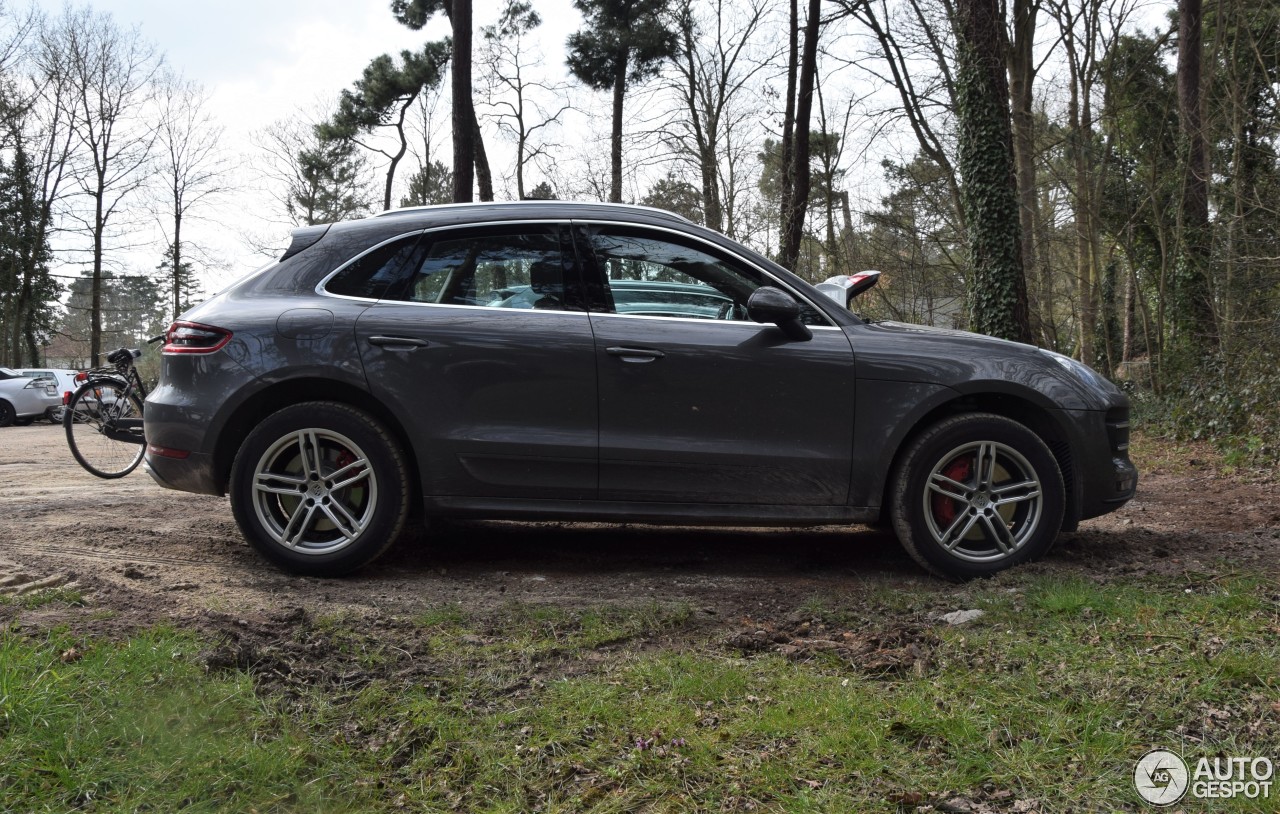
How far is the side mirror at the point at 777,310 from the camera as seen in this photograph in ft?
13.4

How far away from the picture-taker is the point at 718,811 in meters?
2.21

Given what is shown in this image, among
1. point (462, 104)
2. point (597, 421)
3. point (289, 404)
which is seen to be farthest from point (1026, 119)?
point (289, 404)

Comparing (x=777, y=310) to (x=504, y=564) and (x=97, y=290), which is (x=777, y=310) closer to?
(x=504, y=564)

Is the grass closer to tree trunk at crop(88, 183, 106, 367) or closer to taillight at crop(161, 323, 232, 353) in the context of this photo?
taillight at crop(161, 323, 232, 353)

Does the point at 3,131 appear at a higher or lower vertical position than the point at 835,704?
higher

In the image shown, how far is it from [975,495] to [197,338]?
12.3 feet

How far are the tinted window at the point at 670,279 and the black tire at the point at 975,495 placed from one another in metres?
0.82

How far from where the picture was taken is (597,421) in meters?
4.17

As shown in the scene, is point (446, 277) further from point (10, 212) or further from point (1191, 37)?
point (10, 212)

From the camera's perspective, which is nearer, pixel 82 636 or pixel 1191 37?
pixel 82 636

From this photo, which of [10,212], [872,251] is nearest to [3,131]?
[10,212]

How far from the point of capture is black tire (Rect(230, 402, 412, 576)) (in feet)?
13.6

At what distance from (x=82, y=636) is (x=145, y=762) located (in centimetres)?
96

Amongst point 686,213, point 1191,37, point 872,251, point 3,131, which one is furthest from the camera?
point 3,131
